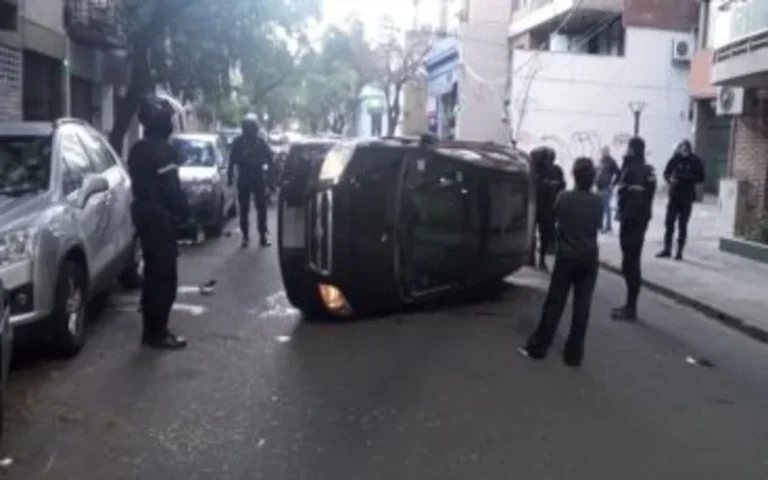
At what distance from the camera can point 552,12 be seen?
107 ft

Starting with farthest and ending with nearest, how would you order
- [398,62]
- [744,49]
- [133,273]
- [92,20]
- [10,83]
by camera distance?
[398,62] < [92,20] < [10,83] < [744,49] < [133,273]

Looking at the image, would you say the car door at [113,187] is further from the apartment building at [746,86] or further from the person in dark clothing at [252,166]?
the apartment building at [746,86]

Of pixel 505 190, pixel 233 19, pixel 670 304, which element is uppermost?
pixel 233 19

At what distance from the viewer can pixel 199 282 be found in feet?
36.8

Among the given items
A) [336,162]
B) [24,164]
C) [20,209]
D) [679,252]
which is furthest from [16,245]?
[679,252]

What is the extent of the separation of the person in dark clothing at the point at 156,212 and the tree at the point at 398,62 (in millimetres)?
39075

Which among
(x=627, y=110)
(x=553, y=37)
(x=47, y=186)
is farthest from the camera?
(x=553, y=37)

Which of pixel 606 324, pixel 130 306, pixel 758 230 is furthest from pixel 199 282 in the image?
pixel 758 230

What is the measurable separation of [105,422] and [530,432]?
2.47 meters

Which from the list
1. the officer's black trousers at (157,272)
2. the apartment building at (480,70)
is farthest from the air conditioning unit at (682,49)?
the officer's black trousers at (157,272)

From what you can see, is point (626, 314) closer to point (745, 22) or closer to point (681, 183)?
point (681, 183)

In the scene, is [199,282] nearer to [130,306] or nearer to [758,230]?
[130,306]

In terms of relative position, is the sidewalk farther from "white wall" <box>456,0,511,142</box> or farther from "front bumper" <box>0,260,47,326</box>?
"white wall" <box>456,0,511,142</box>

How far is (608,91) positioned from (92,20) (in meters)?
16.4
